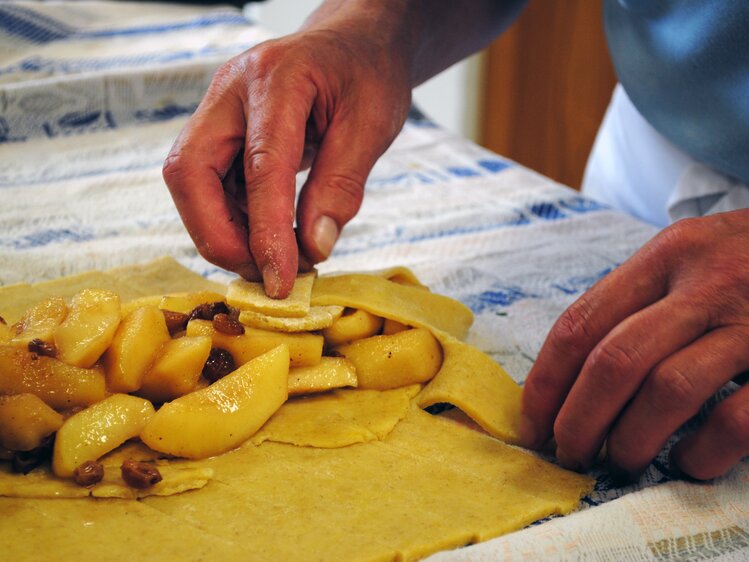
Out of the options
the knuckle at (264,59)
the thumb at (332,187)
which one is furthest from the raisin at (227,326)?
the knuckle at (264,59)

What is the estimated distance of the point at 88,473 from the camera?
1.25 meters

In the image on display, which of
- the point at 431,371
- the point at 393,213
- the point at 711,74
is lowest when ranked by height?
the point at 393,213

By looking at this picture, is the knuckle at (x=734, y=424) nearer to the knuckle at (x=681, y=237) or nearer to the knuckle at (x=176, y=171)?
the knuckle at (x=681, y=237)

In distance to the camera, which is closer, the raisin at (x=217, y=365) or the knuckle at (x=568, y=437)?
the knuckle at (x=568, y=437)

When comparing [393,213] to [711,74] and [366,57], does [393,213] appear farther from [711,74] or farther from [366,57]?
[711,74]

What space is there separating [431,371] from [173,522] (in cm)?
60

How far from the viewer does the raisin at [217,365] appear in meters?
1.46

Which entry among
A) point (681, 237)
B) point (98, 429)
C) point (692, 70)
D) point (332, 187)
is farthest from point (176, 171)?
point (692, 70)

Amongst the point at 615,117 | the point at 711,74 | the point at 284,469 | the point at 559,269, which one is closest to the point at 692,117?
the point at 711,74

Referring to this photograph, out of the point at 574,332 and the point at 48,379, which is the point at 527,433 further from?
the point at 48,379

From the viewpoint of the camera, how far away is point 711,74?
1906mm

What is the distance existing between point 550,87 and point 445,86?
94 centimetres

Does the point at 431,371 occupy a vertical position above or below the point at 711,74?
below

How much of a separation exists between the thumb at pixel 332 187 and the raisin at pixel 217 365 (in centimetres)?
28
